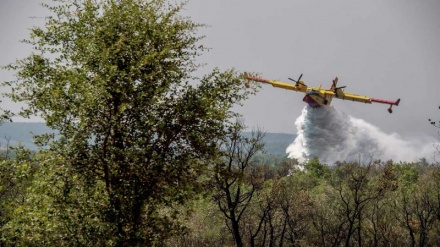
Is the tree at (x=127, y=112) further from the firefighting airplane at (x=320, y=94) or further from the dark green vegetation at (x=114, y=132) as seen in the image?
the firefighting airplane at (x=320, y=94)

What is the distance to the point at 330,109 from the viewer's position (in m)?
194

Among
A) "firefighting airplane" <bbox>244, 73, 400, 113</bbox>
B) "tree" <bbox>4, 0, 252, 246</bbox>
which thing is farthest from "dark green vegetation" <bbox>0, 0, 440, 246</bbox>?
"firefighting airplane" <bbox>244, 73, 400, 113</bbox>

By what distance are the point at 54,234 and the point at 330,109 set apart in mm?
187406

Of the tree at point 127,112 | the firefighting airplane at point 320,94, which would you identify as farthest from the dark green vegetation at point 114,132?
the firefighting airplane at point 320,94

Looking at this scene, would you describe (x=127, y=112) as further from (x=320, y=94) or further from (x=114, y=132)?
(x=320, y=94)

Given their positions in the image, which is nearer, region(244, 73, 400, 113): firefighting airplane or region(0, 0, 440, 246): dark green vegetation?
region(0, 0, 440, 246): dark green vegetation

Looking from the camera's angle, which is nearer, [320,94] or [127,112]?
[127,112]

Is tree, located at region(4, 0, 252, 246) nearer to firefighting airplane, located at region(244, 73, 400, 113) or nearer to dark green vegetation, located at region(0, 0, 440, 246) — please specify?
dark green vegetation, located at region(0, 0, 440, 246)

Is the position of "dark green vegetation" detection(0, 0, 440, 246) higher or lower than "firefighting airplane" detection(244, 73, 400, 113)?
lower

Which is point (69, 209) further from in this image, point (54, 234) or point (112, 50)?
point (112, 50)

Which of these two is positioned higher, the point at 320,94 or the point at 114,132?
the point at 320,94

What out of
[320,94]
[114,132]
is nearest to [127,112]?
[114,132]

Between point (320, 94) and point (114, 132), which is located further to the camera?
point (320, 94)

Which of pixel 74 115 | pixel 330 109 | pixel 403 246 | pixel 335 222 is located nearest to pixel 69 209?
pixel 74 115
